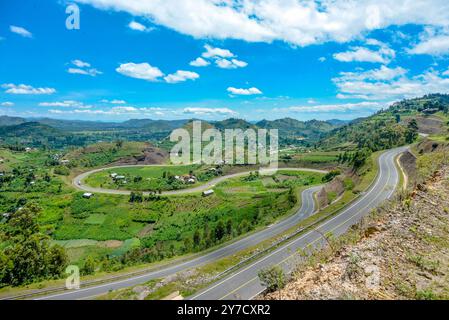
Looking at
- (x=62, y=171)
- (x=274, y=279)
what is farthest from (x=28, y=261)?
(x=62, y=171)

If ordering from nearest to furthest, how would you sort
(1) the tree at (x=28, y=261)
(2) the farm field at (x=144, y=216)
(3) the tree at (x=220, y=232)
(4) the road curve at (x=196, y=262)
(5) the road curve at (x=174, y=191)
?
(4) the road curve at (x=196, y=262) < (1) the tree at (x=28, y=261) < (3) the tree at (x=220, y=232) < (2) the farm field at (x=144, y=216) < (5) the road curve at (x=174, y=191)

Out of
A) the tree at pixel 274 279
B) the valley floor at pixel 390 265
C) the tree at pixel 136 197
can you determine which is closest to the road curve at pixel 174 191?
the tree at pixel 136 197

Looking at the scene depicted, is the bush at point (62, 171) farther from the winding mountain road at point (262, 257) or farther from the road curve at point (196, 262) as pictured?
the road curve at point (196, 262)

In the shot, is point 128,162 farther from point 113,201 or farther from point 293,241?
point 293,241

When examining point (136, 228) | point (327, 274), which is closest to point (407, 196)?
point (327, 274)

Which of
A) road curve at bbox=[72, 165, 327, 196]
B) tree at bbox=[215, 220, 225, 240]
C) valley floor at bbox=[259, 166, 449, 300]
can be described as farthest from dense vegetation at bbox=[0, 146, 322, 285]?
valley floor at bbox=[259, 166, 449, 300]

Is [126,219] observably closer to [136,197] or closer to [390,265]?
[136,197]
